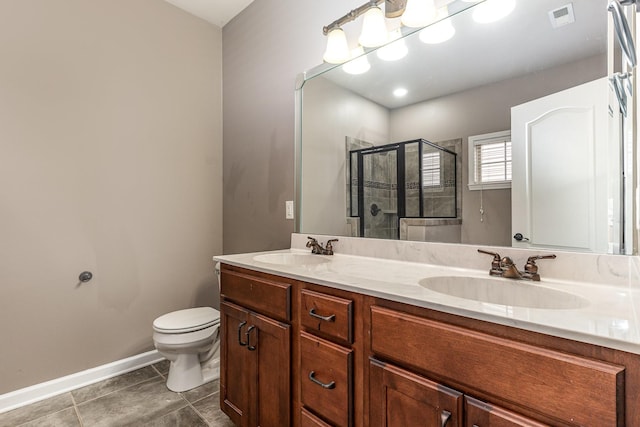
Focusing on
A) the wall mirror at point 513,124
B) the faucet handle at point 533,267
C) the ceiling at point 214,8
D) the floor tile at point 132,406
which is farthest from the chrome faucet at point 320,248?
the ceiling at point 214,8

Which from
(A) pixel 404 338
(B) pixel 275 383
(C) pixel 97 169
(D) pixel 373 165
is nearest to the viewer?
(A) pixel 404 338

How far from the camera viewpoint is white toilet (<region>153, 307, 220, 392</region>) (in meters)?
1.80

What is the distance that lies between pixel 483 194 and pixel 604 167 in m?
0.36

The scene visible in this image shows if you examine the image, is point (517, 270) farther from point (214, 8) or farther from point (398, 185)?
point (214, 8)

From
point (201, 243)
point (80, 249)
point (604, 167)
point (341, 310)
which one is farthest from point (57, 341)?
point (604, 167)

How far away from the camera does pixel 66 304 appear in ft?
6.30

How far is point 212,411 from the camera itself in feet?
5.55

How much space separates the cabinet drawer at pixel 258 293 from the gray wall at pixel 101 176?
107 centimetres

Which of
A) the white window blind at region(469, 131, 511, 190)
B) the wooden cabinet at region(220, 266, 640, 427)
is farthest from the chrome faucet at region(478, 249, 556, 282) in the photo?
the wooden cabinet at region(220, 266, 640, 427)

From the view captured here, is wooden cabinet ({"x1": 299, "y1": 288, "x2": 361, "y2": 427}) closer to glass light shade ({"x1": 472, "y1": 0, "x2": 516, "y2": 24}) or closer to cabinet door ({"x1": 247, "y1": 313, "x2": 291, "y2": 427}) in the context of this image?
cabinet door ({"x1": 247, "y1": 313, "x2": 291, "y2": 427})

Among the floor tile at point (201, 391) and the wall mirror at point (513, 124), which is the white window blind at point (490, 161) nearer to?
the wall mirror at point (513, 124)

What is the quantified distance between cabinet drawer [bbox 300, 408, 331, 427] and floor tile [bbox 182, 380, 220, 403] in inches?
39.5

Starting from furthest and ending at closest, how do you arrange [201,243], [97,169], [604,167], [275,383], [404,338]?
[201,243]
[97,169]
[275,383]
[604,167]
[404,338]

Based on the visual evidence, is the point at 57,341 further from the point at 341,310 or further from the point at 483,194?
the point at 483,194
